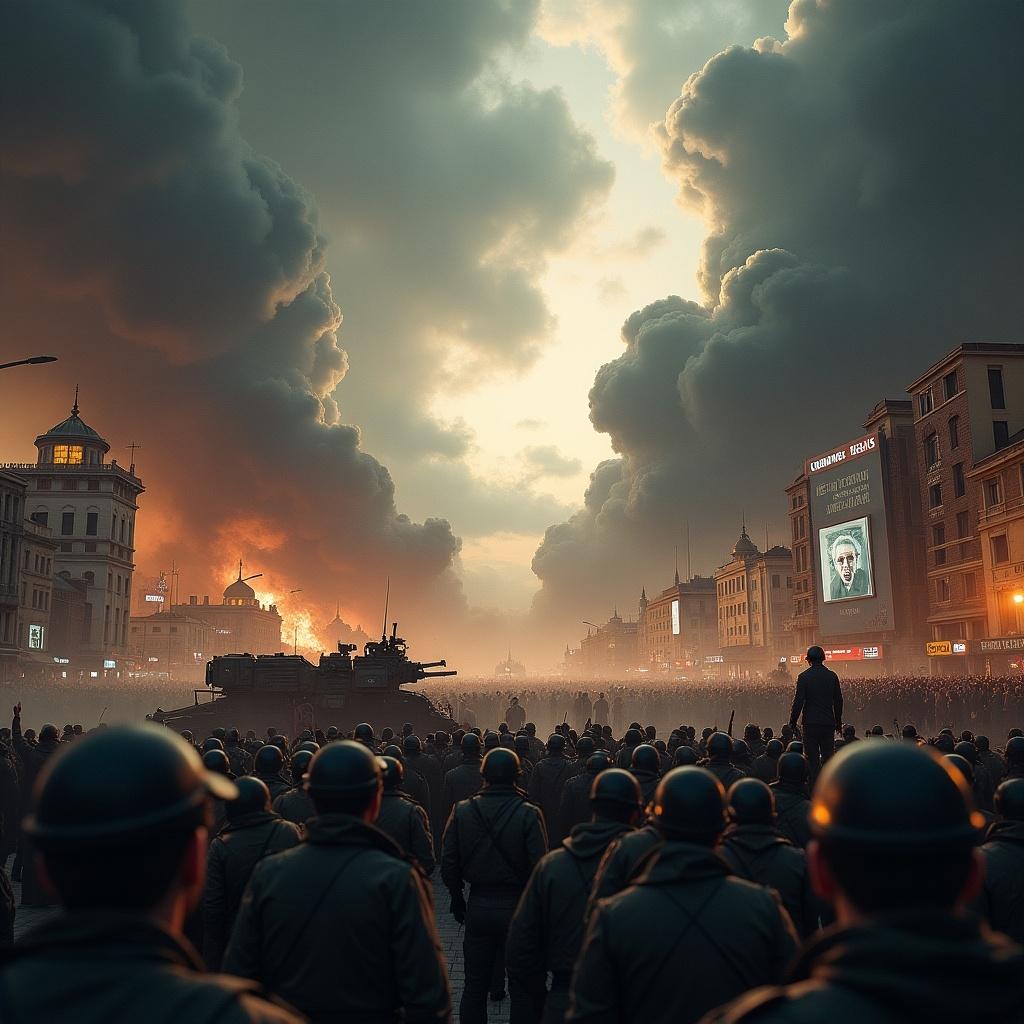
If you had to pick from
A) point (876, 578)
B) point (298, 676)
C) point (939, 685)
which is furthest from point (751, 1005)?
point (876, 578)

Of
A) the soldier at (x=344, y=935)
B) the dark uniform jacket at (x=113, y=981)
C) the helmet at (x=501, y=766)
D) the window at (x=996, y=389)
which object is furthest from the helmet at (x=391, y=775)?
the window at (x=996, y=389)

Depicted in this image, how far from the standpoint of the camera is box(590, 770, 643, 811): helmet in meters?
5.12

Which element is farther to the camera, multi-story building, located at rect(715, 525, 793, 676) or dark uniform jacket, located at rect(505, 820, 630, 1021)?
multi-story building, located at rect(715, 525, 793, 676)

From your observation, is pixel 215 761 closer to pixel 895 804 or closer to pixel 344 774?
pixel 344 774

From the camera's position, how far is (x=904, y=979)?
1.48 metres

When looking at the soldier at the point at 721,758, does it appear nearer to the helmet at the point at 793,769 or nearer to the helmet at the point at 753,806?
the helmet at the point at 793,769

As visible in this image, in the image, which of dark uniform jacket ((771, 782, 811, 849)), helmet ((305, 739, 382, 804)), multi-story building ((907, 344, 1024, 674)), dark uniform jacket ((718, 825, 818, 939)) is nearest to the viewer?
helmet ((305, 739, 382, 804))

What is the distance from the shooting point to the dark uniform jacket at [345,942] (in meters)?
3.51

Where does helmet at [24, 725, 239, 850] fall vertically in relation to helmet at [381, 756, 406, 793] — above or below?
above

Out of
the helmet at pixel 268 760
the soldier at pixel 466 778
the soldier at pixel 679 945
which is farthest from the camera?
the soldier at pixel 466 778

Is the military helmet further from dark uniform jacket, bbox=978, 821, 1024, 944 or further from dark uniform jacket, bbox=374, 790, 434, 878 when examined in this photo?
dark uniform jacket, bbox=978, 821, 1024, 944

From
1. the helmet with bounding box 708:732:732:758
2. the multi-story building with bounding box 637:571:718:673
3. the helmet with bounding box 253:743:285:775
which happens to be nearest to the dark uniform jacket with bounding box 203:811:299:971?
the helmet with bounding box 253:743:285:775

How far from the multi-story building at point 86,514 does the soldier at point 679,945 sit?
3533 inches

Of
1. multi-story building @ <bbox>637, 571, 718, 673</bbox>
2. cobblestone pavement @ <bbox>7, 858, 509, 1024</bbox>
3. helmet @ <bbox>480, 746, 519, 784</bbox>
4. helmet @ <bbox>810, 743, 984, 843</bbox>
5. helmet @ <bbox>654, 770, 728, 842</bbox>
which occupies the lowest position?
cobblestone pavement @ <bbox>7, 858, 509, 1024</bbox>
